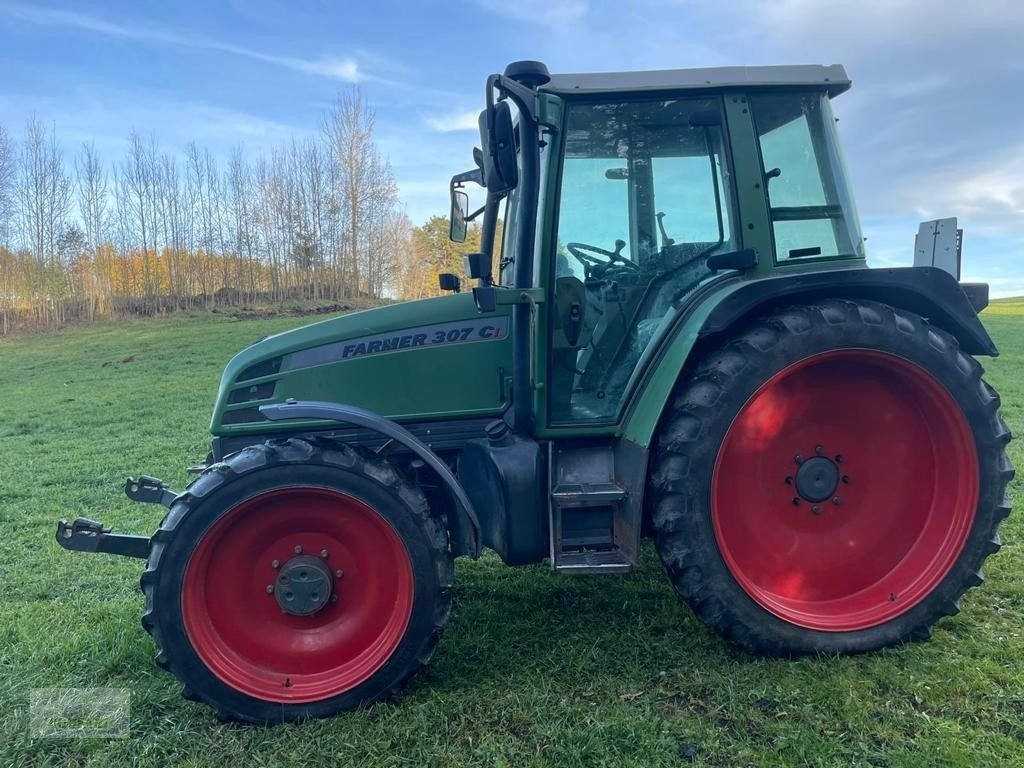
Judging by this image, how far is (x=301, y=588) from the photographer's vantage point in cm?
272

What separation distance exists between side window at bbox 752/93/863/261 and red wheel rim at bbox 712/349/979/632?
53 cm

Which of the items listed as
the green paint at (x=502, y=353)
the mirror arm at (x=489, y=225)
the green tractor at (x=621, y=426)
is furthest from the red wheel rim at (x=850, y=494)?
the mirror arm at (x=489, y=225)

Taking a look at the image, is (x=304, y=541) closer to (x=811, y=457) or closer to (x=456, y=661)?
(x=456, y=661)

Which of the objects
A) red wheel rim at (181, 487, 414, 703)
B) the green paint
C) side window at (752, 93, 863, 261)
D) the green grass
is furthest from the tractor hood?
side window at (752, 93, 863, 261)

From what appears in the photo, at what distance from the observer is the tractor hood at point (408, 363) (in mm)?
3064

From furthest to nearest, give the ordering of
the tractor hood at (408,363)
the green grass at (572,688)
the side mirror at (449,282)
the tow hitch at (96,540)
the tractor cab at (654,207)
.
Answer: the side mirror at (449,282), the tractor hood at (408,363), the tractor cab at (654,207), the tow hitch at (96,540), the green grass at (572,688)

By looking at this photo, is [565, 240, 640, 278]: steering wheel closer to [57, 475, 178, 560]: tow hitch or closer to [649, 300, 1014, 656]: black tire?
[649, 300, 1014, 656]: black tire

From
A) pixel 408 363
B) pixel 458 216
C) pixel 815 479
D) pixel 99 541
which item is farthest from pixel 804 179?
pixel 99 541

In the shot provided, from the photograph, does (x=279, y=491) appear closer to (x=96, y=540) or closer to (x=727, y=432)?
(x=96, y=540)

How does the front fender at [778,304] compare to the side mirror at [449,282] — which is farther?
the side mirror at [449,282]

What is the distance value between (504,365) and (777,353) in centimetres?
112

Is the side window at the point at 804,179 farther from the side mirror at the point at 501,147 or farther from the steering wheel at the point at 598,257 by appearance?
the side mirror at the point at 501,147

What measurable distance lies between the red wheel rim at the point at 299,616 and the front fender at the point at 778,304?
1136 millimetres

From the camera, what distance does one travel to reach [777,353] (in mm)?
2732
